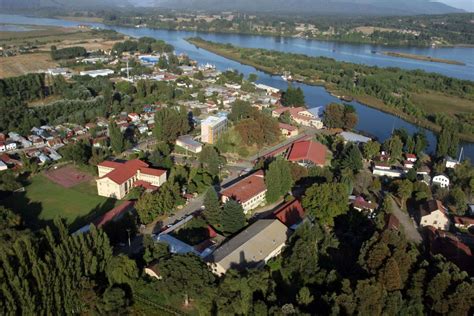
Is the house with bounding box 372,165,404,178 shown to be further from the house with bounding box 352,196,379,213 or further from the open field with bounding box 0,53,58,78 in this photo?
the open field with bounding box 0,53,58,78

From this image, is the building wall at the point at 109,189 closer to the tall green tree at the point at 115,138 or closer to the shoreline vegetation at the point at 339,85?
the tall green tree at the point at 115,138

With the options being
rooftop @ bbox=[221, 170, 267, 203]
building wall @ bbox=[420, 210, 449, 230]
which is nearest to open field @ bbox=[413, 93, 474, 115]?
building wall @ bbox=[420, 210, 449, 230]

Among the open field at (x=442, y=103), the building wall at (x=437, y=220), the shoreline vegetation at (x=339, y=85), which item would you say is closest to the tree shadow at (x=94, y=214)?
the building wall at (x=437, y=220)

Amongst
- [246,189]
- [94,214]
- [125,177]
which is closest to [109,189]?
[125,177]

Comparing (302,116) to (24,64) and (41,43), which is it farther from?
(41,43)

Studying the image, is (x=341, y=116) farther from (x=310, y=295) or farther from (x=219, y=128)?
(x=310, y=295)

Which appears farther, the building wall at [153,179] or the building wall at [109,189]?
the building wall at [153,179]
